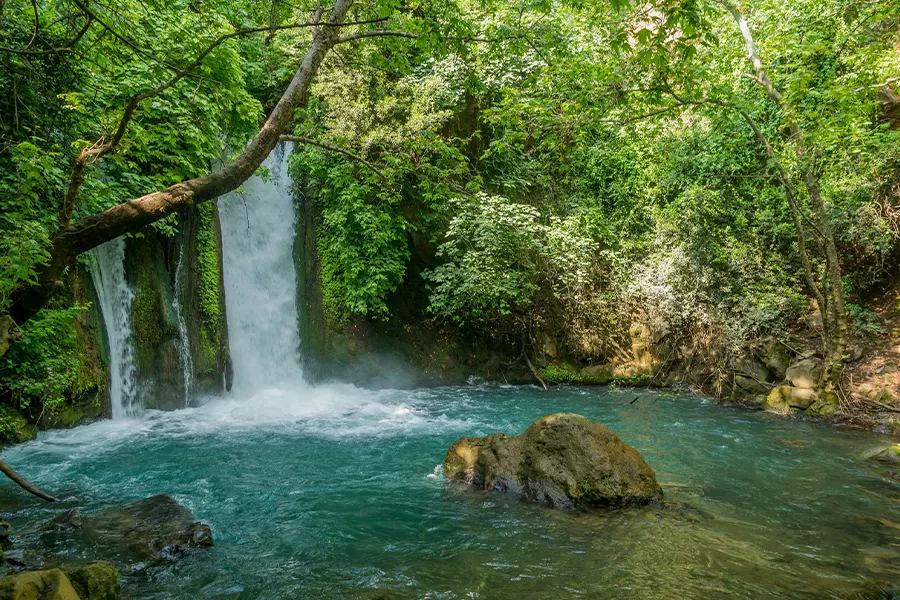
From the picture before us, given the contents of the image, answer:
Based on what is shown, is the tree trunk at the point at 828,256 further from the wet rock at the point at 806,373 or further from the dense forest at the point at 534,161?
the wet rock at the point at 806,373

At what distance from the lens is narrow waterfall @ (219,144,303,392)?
520 inches

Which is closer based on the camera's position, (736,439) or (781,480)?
(781,480)

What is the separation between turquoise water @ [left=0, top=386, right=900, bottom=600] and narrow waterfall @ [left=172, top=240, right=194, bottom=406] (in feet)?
4.30

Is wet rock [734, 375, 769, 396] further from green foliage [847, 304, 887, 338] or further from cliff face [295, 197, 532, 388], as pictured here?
cliff face [295, 197, 532, 388]

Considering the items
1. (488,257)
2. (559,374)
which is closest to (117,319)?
(488,257)

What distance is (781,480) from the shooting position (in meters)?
6.84

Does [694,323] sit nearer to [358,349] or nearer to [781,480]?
[781,480]

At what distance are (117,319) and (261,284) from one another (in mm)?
3837

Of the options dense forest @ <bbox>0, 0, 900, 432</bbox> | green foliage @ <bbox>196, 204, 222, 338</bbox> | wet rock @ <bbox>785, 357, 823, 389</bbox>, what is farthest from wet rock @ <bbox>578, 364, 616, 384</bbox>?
green foliage @ <bbox>196, 204, 222, 338</bbox>

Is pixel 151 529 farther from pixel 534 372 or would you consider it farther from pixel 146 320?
pixel 534 372

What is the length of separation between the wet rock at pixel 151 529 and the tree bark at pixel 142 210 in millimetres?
2171

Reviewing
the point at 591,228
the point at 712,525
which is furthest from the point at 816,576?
the point at 591,228

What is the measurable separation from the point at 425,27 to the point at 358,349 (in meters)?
10.1

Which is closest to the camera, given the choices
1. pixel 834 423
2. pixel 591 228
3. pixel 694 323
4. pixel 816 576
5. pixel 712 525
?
pixel 816 576
